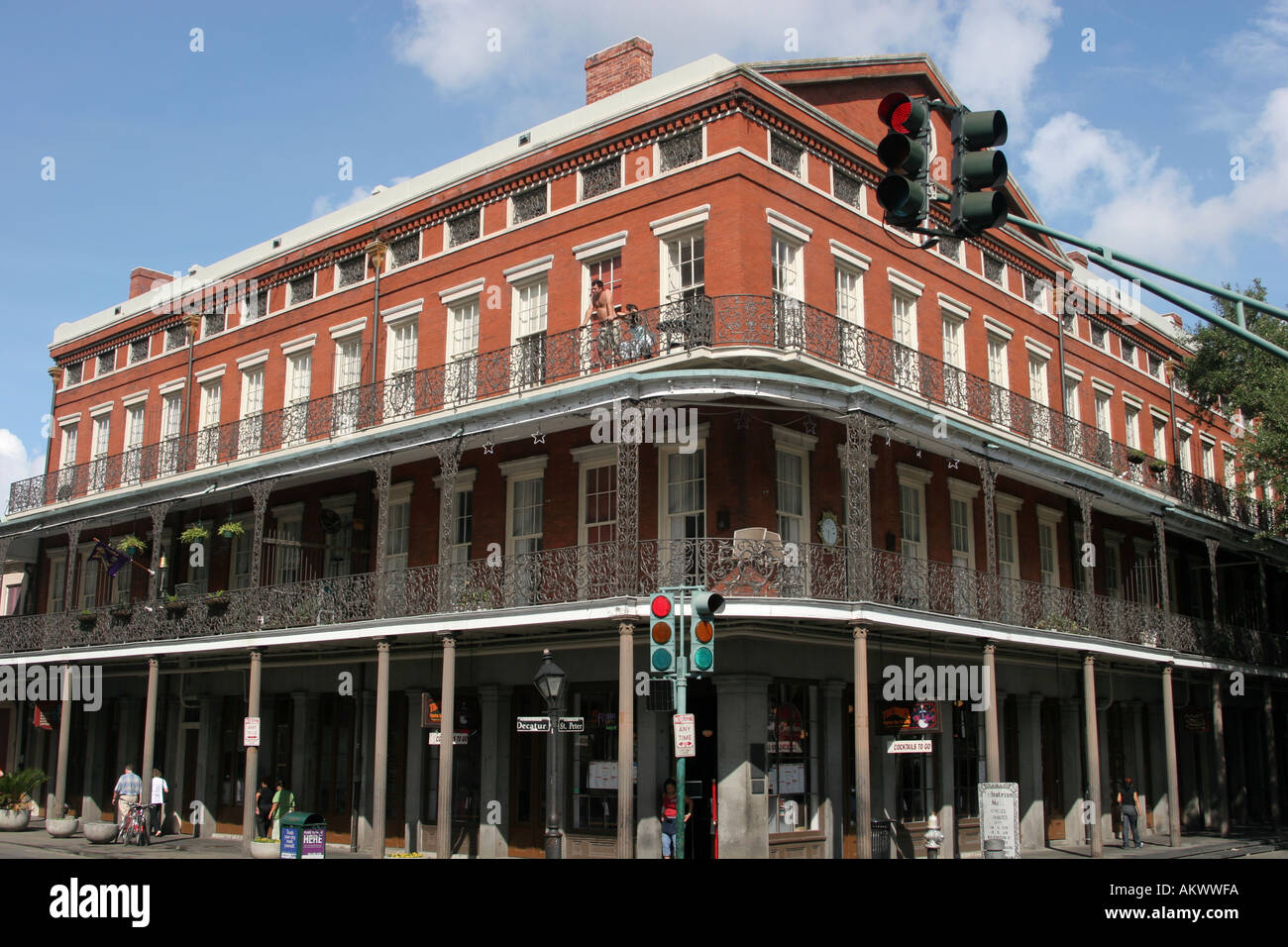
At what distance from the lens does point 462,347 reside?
23.2 metres

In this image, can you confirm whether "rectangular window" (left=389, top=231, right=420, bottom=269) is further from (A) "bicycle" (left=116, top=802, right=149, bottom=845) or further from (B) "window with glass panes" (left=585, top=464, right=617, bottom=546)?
(A) "bicycle" (left=116, top=802, right=149, bottom=845)

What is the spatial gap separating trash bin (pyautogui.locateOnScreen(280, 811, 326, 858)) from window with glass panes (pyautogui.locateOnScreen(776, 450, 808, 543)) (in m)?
7.96

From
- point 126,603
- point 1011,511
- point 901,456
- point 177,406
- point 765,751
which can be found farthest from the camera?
point 177,406

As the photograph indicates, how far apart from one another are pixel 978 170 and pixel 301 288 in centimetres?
2158

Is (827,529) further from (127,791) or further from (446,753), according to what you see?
(127,791)

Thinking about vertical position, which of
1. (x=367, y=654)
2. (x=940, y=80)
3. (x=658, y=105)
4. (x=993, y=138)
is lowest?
(x=367, y=654)

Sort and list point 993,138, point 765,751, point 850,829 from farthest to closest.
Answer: point 850,829 < point 765,751 < point 993,138

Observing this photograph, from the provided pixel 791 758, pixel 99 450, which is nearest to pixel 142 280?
pixel 99 450

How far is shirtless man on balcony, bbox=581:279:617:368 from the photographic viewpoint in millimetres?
19438

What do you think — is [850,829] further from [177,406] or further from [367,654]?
[177,406]

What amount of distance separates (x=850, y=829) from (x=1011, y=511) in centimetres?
829

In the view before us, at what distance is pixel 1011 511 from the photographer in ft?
80.0

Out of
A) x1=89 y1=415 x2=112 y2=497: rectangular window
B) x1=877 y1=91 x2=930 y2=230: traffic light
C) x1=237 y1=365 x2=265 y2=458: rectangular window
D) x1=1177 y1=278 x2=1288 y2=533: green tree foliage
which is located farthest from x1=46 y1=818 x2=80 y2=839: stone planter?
x1=1177 y1=278 x2=1288 y2=533: green tree foliage
